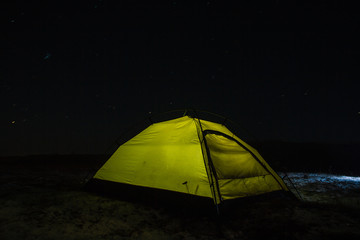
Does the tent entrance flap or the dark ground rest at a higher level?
the tent entrance flap

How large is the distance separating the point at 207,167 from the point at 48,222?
11.5 ft

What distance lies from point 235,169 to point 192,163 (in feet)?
3.92

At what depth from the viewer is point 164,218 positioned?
16.1 ft

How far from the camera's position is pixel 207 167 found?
17.7ft

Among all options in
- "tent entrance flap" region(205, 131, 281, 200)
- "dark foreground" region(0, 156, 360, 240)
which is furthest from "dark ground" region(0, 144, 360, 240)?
"tent entrance flap" region(205, 131, 281, 200)

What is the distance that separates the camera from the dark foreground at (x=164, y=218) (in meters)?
4.04

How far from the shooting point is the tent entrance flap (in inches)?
217

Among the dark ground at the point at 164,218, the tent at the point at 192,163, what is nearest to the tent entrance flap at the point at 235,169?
the tent at the point at 192,163

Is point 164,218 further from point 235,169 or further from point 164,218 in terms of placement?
point 235,169

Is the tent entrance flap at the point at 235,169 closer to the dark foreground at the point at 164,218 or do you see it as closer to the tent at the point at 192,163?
the tent at the point at 192,163

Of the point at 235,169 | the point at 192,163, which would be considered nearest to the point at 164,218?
the point at 192,163

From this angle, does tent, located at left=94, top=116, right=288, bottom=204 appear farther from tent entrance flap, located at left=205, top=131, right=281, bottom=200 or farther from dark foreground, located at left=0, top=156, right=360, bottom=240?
dark foreground, located at left=0, top=156, right=360, bottom=240

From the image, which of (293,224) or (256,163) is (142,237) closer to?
(293,224)

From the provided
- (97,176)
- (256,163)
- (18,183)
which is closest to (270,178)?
(256,163)
